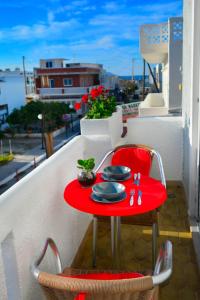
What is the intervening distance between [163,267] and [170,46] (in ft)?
23.0

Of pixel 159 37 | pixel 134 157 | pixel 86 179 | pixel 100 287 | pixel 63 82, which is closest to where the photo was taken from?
pixel 100 287

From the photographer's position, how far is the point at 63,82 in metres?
27.6

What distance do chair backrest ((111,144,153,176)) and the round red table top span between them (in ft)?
1.56

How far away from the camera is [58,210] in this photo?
6.18ft

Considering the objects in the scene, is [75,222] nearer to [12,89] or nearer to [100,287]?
[100,287]

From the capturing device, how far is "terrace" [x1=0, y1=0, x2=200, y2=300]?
1309 millimetres

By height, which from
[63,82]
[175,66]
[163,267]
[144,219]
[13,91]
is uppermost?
[63,82]

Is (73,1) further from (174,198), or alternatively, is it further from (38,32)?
(174,198)

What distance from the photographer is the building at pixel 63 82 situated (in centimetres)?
2698

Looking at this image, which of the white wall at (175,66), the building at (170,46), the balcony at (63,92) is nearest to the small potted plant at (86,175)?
the building at (170,46)

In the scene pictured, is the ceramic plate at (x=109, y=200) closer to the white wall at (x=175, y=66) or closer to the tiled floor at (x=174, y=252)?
the tiled floor at (x=174, y=252)

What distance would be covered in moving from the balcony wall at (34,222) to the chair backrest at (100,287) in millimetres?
342

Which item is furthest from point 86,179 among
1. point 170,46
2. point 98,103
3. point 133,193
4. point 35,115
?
point 35,115

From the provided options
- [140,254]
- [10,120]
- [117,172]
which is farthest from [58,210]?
[10,120]
